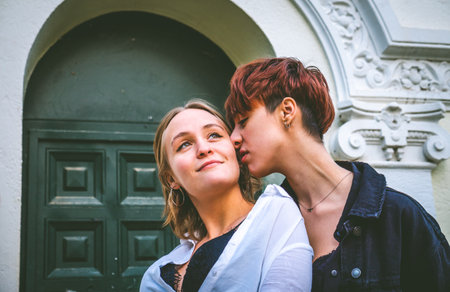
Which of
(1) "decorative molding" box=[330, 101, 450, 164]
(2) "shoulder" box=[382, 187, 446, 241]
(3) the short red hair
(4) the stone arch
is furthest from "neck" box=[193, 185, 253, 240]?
(4) the stone arch

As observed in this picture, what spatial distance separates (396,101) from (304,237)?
1792 millimetres

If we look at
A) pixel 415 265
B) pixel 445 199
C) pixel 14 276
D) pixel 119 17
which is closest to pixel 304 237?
pixel 415 265

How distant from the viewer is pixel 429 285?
1.66 metres

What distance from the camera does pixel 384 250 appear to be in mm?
1726

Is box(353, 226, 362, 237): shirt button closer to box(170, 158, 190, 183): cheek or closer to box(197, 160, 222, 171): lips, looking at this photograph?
box(197, 160, 222, 171): lips

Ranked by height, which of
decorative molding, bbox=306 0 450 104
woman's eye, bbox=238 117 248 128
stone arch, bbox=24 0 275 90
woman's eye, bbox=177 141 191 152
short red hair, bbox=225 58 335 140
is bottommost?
woman's eye, bbox=177 141 191 152

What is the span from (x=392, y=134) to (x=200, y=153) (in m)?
1.60

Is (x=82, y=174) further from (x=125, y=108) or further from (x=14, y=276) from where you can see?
(x=14, y=276)

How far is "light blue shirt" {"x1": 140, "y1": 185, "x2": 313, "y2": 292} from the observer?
5.22ft

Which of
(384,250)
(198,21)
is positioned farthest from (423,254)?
(198,21)

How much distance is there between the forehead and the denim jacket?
701 millimetres

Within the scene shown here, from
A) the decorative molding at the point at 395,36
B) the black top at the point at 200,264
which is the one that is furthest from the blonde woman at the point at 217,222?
the decorative molding at the point at 395,36

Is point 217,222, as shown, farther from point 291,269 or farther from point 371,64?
point 371,64

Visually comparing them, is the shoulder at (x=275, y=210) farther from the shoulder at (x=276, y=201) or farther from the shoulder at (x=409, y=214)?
the shoulder at (x=409, y=214)
